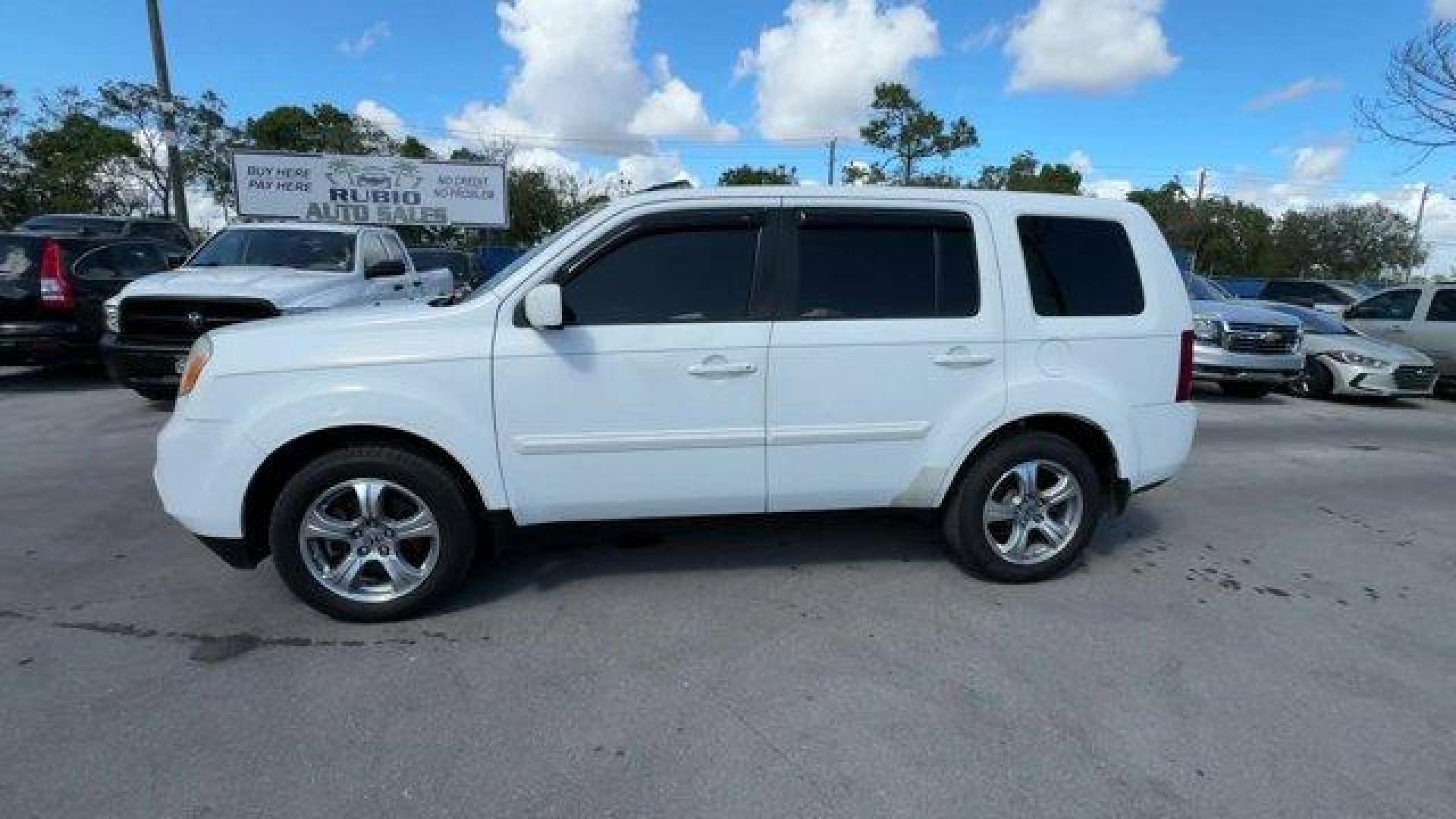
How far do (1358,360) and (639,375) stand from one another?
12147 mm

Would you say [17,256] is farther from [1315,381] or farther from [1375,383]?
[1375,383]

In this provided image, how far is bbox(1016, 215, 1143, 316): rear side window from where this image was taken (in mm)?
3959

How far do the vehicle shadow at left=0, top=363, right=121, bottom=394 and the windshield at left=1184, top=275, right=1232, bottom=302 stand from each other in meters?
14.9

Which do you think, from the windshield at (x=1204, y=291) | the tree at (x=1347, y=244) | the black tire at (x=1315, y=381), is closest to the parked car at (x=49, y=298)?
the windshield at (x=1204, y=291)

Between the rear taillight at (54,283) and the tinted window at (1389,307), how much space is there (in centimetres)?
1856

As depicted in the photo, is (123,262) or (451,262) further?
(451,262)

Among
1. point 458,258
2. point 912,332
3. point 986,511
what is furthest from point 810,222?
point 458,258

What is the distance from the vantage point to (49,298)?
891cm

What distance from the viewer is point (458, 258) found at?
776 inches

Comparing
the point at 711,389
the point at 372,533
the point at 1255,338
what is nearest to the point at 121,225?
the point at 372,533

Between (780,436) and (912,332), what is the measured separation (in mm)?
789

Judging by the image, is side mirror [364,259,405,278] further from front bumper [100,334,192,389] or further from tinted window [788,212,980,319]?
tinted window [788,212,980,319]

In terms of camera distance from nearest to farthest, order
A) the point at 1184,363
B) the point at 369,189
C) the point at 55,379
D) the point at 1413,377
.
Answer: the point at 1184,363, the point at 55,379, the point at 1413,377, the point at 369,189

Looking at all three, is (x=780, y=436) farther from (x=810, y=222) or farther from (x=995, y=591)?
(x=995, y=591)
